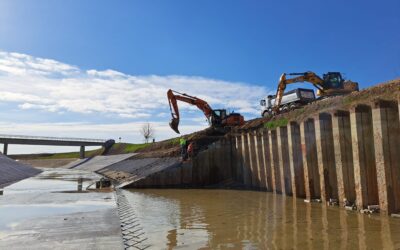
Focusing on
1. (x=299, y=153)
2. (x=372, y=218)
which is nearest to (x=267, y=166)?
(x=299, y=153)

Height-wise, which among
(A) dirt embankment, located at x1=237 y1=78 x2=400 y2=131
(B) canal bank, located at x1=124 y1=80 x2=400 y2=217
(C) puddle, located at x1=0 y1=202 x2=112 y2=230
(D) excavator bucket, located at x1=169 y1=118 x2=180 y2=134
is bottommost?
(C) puddle, located at x1=0 y1=202 x2=112 y2=230

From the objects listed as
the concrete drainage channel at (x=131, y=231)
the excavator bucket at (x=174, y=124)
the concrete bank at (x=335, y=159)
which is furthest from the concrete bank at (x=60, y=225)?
the excavator bucket at (x=174, y=124)

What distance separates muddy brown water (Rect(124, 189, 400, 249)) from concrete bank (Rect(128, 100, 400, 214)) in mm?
726

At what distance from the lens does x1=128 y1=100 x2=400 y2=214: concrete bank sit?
10875 mm

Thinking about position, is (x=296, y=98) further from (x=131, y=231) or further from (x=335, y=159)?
(x=131, y=231)

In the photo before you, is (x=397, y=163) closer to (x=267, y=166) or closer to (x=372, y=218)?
(x=372, y=218)

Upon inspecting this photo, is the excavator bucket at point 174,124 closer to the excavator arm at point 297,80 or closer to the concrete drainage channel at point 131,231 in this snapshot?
the excavator arm at point 297,80

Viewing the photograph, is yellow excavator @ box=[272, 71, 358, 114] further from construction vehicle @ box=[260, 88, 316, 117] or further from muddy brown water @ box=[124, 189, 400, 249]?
muddy brown water @ box=[124, 189, 400, 249]

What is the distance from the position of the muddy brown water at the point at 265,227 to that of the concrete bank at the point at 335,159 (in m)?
0.73

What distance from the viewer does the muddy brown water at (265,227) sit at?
8.46 m

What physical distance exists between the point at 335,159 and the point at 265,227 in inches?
166

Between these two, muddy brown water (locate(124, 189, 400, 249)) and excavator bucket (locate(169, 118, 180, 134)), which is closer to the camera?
muddy brown water (locate(124, 189, 400, 249))

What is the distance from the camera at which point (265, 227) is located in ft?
34.2

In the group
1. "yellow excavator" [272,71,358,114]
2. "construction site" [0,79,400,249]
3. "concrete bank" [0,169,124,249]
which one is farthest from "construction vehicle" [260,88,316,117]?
"concrete bank" [0,169,124,249]
